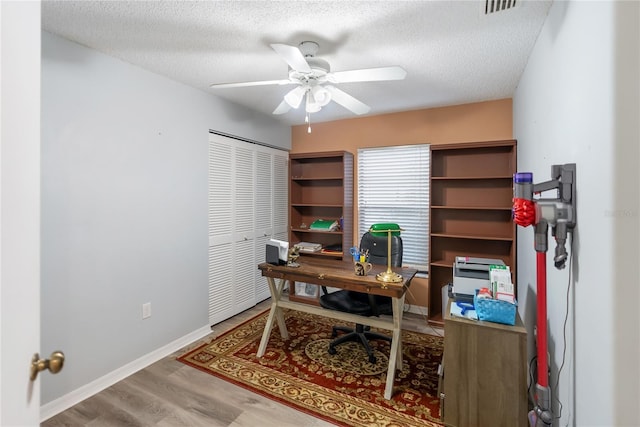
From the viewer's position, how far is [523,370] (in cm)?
166

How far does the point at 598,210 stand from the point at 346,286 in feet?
5.11

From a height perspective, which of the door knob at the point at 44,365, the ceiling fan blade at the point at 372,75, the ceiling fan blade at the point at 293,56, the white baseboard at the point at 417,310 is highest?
the ceiling fan blade at the point at 293,56

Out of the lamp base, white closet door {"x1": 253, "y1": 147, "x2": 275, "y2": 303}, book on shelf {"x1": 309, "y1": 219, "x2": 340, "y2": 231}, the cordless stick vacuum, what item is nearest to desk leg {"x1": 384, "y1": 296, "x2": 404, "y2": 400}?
the lamp base

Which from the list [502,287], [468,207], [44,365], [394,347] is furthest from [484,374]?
[44,365]

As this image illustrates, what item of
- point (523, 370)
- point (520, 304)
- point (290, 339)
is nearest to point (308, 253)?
point (290, 339)

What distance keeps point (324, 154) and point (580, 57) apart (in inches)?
112

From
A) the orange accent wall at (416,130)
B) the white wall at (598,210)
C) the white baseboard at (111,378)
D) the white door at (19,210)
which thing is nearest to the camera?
the white door at (19,210)

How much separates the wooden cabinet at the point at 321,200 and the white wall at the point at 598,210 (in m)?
2.47

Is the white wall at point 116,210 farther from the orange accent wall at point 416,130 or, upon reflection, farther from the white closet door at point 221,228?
the orange accent wall at point 416,130

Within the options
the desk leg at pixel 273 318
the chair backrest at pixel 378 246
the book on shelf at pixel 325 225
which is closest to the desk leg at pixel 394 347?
the chair backrest at pixel 378 246

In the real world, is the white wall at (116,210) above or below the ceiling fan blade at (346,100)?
below

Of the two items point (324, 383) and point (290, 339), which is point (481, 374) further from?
point (290, 339)

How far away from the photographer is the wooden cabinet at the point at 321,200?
3930 millimetres

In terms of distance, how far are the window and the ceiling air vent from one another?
2012 mm
